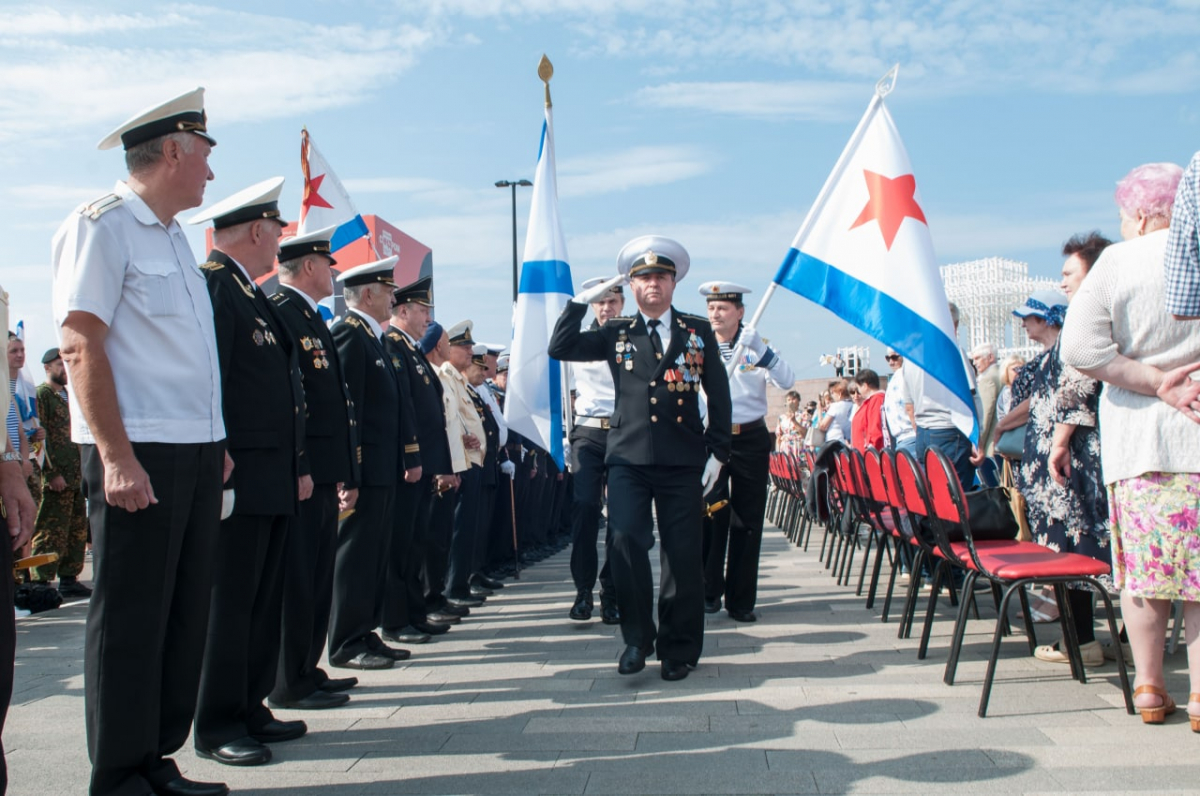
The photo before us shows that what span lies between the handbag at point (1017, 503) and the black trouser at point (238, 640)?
465 cm

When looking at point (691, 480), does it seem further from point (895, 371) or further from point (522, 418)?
point (895, 371)

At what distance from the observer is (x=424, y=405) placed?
6.46m

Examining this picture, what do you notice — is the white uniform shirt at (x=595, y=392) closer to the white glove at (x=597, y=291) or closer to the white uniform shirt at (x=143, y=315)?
the white glove at (x=597, y=291)

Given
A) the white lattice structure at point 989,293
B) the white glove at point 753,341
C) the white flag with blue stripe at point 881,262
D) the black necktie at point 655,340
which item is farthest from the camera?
the white lattice structure at point 989,293

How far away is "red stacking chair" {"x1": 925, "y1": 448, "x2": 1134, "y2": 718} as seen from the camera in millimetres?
4086

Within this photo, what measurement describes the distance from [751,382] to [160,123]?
4.42 meters

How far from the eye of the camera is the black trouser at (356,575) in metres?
5.29

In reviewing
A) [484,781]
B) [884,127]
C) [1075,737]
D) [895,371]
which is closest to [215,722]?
[484,781]

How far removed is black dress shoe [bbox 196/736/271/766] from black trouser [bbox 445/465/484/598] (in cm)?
380

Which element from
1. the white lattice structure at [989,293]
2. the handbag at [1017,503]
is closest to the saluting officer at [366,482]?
the handbag at [1017,503]

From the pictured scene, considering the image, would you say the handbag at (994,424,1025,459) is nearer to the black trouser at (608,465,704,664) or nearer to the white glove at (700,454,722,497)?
the white glove at (700,454,722,497)

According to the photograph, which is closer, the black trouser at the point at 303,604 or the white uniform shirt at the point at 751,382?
the black trouser at the point at 303,604

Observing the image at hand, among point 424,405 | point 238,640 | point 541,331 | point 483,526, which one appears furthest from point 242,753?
point 483,526

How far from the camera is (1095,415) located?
455cm
